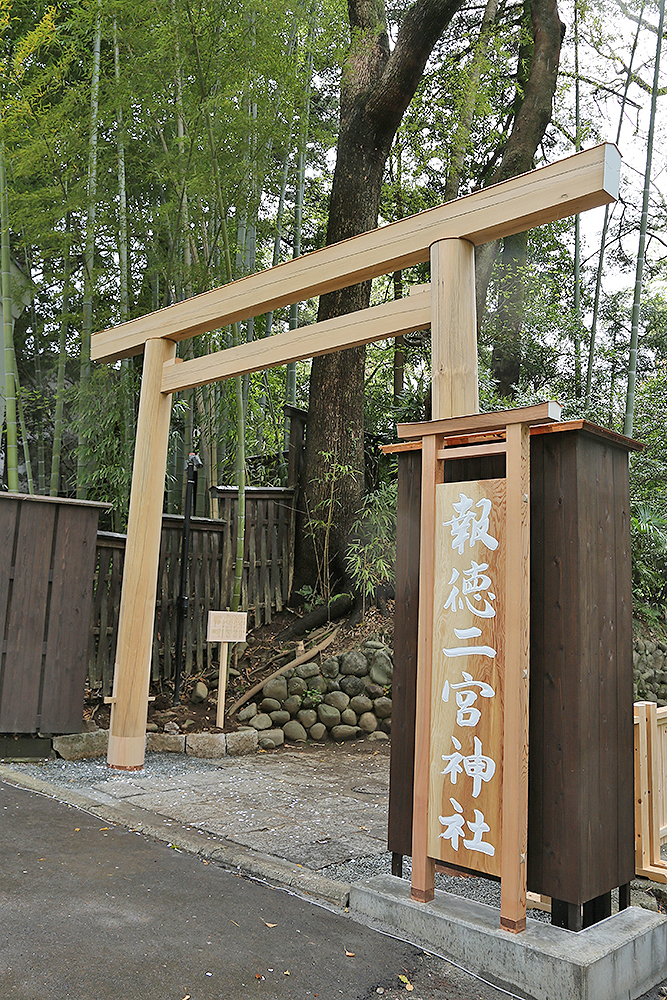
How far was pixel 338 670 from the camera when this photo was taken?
646 cm

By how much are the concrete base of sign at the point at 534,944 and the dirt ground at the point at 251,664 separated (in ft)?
11.1

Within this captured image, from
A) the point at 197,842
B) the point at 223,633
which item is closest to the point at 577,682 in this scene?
the point at 197,842

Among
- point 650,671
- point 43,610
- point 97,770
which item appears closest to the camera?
point 97,770

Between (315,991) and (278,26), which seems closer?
(315,991)

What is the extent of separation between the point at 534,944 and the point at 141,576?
3317mm

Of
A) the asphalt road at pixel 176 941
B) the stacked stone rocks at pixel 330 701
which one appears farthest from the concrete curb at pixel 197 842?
the stacked stone rocks at pixel 330 701

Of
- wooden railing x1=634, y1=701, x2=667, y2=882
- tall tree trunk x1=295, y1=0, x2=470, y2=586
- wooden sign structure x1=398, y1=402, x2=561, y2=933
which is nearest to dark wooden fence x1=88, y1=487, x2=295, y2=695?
tall tree trunk x1=295, y1=0, x2=470, y2=586

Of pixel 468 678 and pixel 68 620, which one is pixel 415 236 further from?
pixel 68 620

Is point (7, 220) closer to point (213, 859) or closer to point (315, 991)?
point (213, 859)

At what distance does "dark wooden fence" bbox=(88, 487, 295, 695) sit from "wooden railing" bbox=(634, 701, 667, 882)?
13.2 ft

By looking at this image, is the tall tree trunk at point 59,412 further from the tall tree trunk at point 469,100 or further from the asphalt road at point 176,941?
the tall tree trunk at point 469,100

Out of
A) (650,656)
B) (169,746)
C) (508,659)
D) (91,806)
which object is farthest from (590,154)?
(650,656)

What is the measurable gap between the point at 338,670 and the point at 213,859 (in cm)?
330

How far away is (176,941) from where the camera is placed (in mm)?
2350
